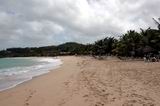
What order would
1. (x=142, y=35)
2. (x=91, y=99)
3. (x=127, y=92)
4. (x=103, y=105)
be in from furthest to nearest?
(x=142, y=35), (x=127, y=92), (x=91, y=99), (x=103, y=105)

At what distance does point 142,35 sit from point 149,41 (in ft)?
11.9

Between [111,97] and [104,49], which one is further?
[104,49]

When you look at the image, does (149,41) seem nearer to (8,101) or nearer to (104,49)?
(104,49)

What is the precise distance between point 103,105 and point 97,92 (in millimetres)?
2533

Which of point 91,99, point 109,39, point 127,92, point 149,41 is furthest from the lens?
point 109,39

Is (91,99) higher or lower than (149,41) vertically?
lower

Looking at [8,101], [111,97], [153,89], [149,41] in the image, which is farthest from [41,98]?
[149,41]

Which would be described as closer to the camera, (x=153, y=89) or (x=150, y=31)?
(x=153, y=89)

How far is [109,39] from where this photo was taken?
80.4 metres

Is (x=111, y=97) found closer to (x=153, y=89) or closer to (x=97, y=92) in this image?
(x=97, y=92)

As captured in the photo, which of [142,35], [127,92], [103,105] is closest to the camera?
[103,105]

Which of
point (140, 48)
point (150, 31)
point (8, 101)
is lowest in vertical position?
point (8, 101)

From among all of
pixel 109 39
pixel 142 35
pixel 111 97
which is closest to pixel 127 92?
pixel 111 97

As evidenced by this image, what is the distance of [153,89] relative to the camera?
11.7 meters
